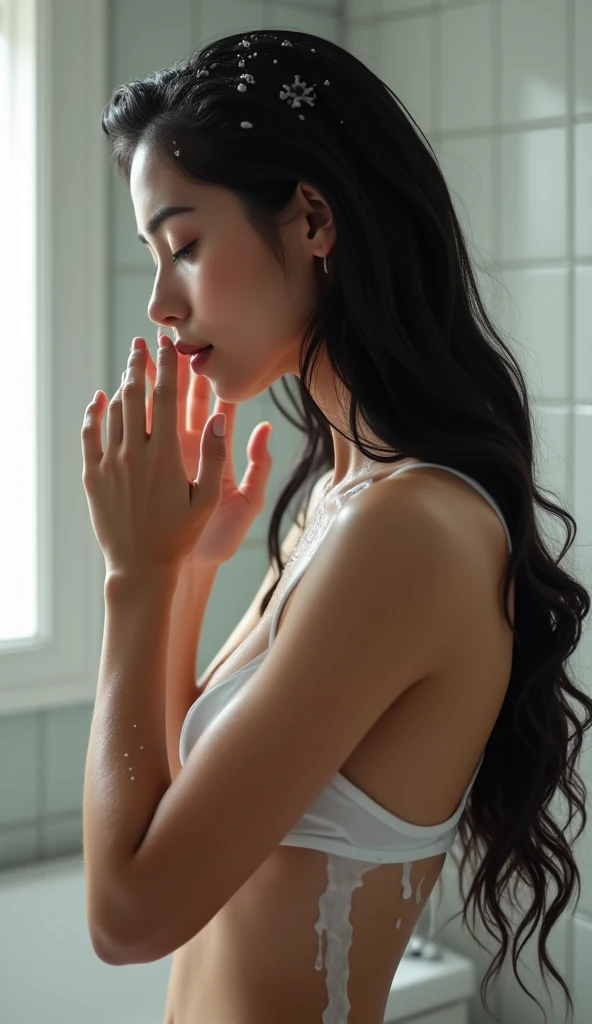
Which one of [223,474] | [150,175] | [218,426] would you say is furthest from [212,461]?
[223,474]

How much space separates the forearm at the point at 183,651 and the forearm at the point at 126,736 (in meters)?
0.33

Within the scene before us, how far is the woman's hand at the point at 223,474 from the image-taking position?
1.29 metres

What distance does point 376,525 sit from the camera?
81 cm

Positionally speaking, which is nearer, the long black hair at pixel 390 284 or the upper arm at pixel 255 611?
the long black hair at pixel 390 284

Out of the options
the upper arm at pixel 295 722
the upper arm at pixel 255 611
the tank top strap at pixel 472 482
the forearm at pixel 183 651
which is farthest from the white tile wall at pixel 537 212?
the upper arm at pixel 295 722

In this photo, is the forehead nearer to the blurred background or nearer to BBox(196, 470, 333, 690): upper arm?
BBox(196, 470, 333, 690): upper arm

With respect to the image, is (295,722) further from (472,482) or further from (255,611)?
(255,611)

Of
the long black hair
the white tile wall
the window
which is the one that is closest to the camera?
the long black hair

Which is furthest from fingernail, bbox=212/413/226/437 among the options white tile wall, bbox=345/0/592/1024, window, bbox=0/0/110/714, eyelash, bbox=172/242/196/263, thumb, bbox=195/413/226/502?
window, bbox=0/0/110/714

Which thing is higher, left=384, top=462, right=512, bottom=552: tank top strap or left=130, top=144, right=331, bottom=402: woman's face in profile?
left=130, top=144, right=331, bottom=402: woman's face in profile

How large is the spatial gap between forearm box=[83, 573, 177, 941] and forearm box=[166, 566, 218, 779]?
33 centimetres

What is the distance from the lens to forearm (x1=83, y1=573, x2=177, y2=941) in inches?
32.8

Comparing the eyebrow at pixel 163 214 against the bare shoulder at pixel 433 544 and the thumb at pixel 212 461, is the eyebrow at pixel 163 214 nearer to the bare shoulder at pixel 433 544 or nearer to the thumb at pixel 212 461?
the thumb at pixel 212 461

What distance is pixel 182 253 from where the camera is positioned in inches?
37.5
